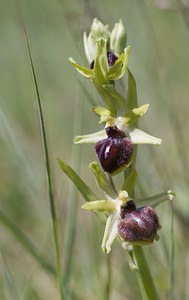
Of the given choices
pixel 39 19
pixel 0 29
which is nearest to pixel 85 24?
pixel 39 19

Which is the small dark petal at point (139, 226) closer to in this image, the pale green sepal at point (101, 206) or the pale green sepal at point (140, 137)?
the pale green sepal at point (101, 206)

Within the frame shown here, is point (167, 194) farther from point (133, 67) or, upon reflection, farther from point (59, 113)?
point (59, 113)

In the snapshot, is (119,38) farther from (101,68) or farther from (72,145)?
(72,145)

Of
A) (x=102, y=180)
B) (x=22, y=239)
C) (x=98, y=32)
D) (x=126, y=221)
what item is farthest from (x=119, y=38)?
(x=22, y=239)

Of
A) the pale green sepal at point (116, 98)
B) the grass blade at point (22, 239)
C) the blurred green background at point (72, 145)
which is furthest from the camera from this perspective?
the blurred green background at point (72, 145)

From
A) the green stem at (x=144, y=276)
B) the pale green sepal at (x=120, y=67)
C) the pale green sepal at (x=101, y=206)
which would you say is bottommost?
the green stem at (x=144, y=276)

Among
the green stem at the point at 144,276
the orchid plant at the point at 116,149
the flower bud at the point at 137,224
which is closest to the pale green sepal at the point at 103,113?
the orchid plant at the point at 116,149
